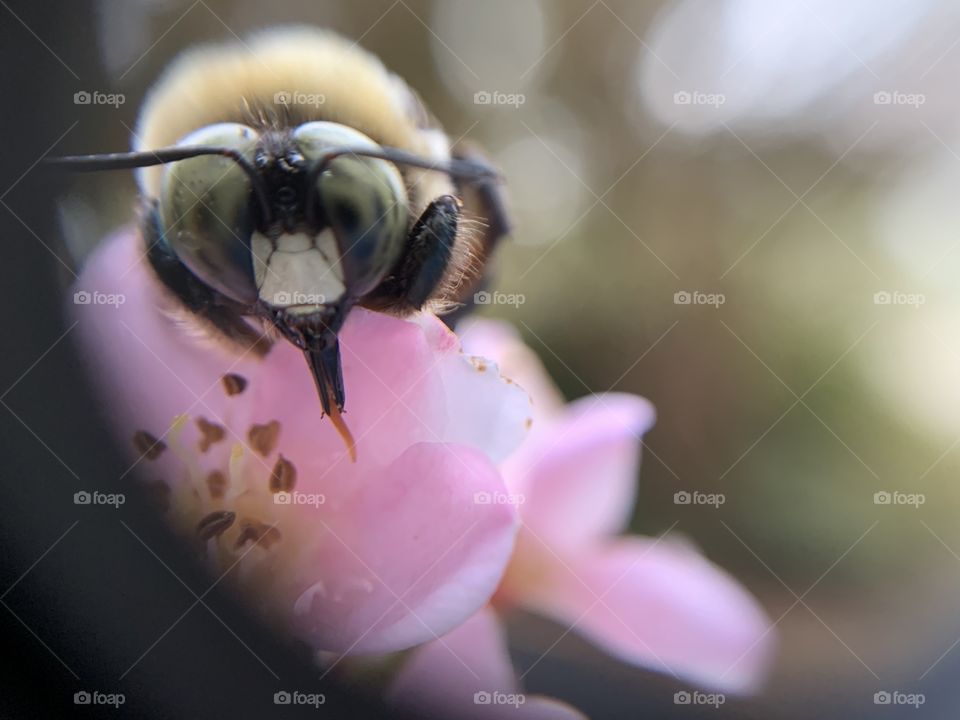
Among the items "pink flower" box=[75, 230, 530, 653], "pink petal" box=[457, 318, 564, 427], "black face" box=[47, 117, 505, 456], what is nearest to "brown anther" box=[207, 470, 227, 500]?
"pink flower" box=[75, 230, 530, 653]

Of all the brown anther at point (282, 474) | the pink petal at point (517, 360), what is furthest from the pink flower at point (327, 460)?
the pink petal at point (517, 360)

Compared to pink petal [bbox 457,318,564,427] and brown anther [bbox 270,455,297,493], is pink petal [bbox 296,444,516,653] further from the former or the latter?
pink petal [bbox 457,318,564,427]

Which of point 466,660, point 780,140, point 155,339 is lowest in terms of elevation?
point 466,660

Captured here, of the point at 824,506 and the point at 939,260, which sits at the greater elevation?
the point at 939,260

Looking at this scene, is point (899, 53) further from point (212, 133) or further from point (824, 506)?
point (212, 133)

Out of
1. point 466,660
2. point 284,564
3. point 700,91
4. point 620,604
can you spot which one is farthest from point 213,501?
point 700,91

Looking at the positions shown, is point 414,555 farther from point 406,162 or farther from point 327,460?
point 406,162
